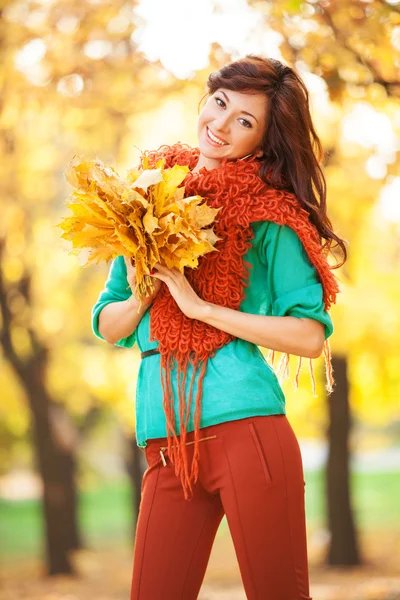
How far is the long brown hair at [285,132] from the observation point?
7.97 feet

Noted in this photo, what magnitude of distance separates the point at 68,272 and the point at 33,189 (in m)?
1.00

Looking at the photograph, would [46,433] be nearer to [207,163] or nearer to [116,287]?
[116,287]

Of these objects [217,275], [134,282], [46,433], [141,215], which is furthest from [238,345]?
[46,433]

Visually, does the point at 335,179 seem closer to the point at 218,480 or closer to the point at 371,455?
the point at 218,480

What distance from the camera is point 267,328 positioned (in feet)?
7.37

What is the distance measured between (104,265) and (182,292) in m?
6.52

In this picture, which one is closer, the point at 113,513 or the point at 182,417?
the point at 182,417

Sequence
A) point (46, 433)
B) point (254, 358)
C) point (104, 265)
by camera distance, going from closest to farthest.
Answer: point (254, 358), point (104, 265), point (46, 433)

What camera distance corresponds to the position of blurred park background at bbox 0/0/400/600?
14.6ft

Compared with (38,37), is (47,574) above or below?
below

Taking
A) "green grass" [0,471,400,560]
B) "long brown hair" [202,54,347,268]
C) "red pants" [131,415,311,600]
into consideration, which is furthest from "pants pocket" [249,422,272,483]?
"green grass" [0,471,400,560]

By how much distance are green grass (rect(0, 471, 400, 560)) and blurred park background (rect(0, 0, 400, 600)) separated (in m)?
0.76

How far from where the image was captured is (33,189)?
9.41 m

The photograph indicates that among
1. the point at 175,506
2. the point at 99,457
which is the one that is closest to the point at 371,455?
the point at 99,457
